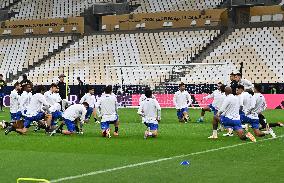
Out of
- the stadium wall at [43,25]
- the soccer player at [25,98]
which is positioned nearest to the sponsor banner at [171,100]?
the soccer player at [25,98]

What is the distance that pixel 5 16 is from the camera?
68812 millimetres

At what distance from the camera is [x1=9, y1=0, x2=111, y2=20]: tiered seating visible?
66.1 m

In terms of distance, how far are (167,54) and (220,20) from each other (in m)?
5.77

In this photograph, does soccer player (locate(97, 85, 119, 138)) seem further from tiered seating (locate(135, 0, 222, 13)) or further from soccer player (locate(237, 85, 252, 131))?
tiered seating (locate(135, 0, 222, 13))

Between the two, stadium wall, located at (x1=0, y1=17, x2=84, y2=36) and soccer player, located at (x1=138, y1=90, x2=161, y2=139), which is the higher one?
stadium wall, located at (x1=0, y1=17, x2=84, y2=36)

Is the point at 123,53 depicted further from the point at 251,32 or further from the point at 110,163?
the point at 110,163

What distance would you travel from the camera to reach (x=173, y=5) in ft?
205

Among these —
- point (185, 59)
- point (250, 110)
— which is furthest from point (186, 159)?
point (185, 59)

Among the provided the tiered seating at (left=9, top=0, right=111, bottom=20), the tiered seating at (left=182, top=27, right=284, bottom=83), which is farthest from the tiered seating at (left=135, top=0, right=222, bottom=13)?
the tiered seating at (left=9, top=0, right=111, bottom=20)

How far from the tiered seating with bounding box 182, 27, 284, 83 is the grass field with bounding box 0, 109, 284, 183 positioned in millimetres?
27944

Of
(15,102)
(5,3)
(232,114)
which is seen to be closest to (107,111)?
(232,114)

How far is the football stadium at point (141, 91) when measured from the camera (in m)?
14.2

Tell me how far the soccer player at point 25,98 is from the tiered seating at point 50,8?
1601 inches

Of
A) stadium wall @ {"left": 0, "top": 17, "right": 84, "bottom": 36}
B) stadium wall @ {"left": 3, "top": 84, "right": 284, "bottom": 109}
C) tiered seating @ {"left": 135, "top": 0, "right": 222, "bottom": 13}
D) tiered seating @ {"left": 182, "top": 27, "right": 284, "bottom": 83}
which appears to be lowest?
stadium wall @ {"left": 3, "top": 84, "right": 284, "bottom": 109}
